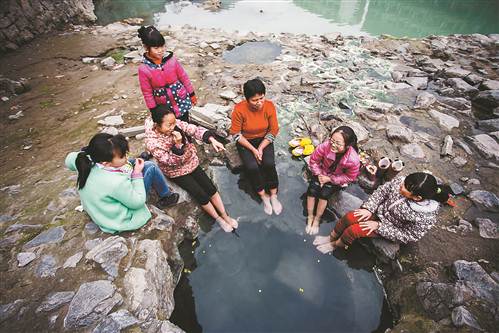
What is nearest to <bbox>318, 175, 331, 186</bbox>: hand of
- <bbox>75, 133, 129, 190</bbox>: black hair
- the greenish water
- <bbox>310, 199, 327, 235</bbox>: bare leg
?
<bbox>310, 199, 327, 235</bbox>: bare leg

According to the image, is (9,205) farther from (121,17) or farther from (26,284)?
(121,17)

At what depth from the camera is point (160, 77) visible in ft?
12.3

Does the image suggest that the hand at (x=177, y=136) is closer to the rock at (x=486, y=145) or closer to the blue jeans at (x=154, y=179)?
the blue jeans at (x=154, y=179)

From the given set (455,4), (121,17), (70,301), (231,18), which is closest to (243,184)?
(70,301)

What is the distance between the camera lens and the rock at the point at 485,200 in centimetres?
353

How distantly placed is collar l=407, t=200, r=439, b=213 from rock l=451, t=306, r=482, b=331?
37.6 inches

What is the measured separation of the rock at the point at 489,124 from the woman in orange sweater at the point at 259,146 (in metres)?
4.45

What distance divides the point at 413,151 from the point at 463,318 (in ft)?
9.58

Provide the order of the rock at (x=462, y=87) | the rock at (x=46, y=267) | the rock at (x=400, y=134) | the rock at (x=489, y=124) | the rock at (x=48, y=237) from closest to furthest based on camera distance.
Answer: the rock at (x=46, y=267)
the rock at (x=48, y=237)
the rock at (x=400, y=134)
the rock at (x=489, y=124)
the rock at (x=462, y=87)

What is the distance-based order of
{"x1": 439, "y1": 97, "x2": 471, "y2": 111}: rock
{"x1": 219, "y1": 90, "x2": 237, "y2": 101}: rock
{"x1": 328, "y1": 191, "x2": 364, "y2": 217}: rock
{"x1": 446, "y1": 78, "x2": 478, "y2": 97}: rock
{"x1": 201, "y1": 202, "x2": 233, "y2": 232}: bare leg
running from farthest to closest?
1. {"x1": 446, "y1": 78, "x2": 478, "y2": 97}: rock
2. {"x1": 219, "y1": 90, "x2": 237, "y2": 101}: rock
3. {"x1": 439, "y1": 97, "x2": 471, "y2": 111}: rock
4. {"x1": 328, "y1": 191, "x2": 364, "y2": 217}: rock
5. {"x1": 201, "y1": 202, "x2": 233, "y2": 232}: bare leg

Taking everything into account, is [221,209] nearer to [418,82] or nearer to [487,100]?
[418,82]

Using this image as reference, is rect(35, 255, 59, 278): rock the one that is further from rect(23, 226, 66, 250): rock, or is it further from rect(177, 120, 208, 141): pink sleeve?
rect(177, 120, 208, 141): pink sleeve

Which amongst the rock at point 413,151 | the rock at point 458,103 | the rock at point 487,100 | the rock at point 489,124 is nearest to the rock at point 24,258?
the rock at point 413,151

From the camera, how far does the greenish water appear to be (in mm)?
13641
